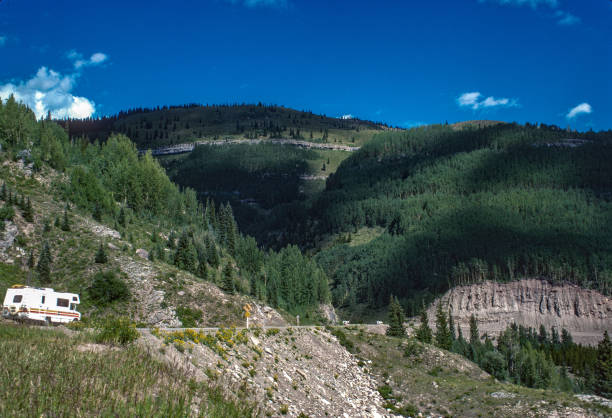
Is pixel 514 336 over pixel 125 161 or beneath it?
beneath

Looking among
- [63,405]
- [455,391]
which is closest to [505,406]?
[455,391]

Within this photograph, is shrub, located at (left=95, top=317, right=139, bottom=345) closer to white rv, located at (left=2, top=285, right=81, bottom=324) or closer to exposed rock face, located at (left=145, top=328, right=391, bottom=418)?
exposed rock face, located at (left=145, top=328, right=391, bottom=418)

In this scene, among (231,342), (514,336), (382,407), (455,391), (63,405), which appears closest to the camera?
(63,405)

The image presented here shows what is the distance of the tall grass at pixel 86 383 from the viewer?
422 inches

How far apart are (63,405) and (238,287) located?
81.4 meters

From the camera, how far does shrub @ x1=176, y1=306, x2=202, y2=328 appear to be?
5503 centimetres

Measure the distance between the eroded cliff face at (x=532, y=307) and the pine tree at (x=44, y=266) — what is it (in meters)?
142

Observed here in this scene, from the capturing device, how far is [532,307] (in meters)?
176

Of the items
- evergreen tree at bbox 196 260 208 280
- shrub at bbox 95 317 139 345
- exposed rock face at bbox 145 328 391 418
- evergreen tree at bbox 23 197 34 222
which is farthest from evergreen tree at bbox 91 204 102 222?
shrub at bbox 95 317 139 345

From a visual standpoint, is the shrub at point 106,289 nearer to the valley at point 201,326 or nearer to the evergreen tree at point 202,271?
the valley at point 201,326

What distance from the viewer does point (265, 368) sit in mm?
31000

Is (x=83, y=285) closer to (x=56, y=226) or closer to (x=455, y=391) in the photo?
(x=56, y=226)

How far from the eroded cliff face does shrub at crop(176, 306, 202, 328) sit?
429 feet

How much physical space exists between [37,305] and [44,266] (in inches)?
1074
